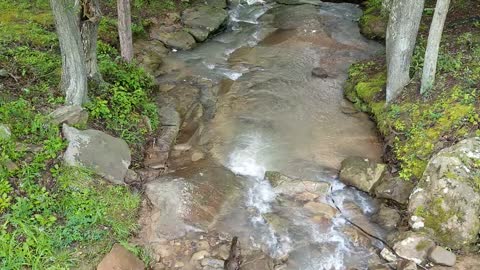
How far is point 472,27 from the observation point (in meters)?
12.3

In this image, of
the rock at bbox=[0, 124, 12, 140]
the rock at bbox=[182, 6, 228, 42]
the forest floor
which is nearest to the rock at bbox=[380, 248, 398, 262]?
the forest floor

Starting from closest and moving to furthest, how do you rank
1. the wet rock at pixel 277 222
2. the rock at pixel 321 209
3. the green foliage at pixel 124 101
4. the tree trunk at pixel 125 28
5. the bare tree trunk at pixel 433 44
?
the wet rock at pixel 277 222, the rock at pixel 321 209, the bare tree trunk at pixel 433 44, the green foliage at pixel 124 101, the tree trunk at pixel 125 28

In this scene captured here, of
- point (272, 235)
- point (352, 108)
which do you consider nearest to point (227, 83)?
point (352, 108)

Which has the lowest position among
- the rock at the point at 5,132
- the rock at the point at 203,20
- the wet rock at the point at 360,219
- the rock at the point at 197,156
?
the wet rock at the point at 360,219

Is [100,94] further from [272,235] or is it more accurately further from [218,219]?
[272,235]

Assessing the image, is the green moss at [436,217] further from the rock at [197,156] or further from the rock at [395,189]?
the rock at [197,156]

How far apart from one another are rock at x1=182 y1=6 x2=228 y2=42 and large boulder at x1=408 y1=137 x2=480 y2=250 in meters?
10.4

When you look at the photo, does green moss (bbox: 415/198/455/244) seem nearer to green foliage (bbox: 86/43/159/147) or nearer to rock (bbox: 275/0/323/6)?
green foliage (bbox: 86/43/159/147)

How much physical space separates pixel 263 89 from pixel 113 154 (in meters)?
5.71

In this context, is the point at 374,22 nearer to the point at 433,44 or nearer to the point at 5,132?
the point at 433,44

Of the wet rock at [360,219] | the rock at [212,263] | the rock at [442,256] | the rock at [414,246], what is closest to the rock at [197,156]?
the rock at [212,263]

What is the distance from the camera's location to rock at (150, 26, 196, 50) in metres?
15.0

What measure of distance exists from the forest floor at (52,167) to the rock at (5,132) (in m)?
0.05

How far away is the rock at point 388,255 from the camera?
23.5 feet
